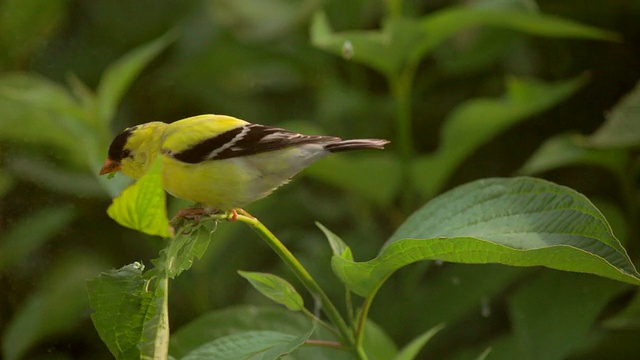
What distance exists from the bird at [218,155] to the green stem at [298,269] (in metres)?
0.01

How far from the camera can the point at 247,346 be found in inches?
17.6

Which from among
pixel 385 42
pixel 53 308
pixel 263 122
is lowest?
pixel 53 308

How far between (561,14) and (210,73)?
42 cm

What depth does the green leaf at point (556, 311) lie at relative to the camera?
663 mm

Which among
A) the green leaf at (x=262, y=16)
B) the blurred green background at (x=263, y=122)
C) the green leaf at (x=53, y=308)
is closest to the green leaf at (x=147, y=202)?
the blurred green background at (x=263, y=122)

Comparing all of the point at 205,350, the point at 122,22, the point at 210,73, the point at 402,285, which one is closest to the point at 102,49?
the point at 122,22

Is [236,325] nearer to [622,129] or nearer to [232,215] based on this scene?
[232,215]

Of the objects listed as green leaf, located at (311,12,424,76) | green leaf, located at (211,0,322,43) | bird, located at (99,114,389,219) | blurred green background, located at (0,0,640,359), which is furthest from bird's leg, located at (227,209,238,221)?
green leaf, located at (211,0,322,43)

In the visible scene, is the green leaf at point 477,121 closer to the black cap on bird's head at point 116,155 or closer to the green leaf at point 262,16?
the green leaf at point 262,16

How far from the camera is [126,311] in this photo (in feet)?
1.29

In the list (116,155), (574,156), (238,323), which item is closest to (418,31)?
(574,156)

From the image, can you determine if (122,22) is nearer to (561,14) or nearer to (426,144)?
(426,144)

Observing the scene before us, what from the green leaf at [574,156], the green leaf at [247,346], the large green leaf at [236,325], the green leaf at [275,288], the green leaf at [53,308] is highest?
the green leaf at [275,288]

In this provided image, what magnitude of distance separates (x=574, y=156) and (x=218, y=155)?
437 millimetres
